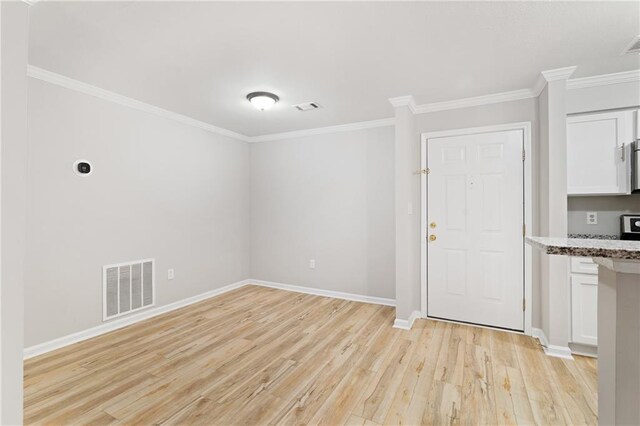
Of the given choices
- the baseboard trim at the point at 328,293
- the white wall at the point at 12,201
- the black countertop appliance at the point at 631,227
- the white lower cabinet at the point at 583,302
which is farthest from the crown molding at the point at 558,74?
the white wall at the point at 12,201

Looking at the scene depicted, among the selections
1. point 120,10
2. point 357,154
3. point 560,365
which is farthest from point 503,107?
point 120,10

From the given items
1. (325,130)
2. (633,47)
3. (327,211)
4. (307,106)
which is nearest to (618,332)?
(633,47)

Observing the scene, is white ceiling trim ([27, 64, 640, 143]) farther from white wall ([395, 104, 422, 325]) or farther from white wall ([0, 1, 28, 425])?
white wall ([0, 1, 28, 425])

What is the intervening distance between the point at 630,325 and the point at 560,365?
6.20ft

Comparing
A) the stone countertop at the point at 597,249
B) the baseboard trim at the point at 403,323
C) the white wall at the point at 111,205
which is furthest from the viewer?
the baseboard trim at the point at 403,323

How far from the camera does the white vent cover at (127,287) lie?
3221 mm

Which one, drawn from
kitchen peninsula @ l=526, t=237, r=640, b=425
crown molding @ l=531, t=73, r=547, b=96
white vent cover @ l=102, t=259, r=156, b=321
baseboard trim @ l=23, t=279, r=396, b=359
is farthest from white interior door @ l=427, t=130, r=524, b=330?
white vent cover @ l=102, t=259, r=156, b=321

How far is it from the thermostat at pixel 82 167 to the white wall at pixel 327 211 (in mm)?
2497

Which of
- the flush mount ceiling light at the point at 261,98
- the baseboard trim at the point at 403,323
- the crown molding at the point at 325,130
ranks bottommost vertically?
the baseboard trim at the point at 403,323

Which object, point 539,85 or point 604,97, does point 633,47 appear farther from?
point 539,85

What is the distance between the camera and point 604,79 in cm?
275

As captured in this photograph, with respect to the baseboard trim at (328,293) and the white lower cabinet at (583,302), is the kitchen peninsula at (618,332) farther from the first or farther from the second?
the baseboard trim at (328,293)

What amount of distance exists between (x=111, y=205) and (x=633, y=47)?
4.93 m

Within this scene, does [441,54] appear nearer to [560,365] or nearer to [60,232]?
[560,365]
